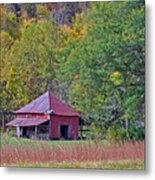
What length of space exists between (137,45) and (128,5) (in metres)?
0.17

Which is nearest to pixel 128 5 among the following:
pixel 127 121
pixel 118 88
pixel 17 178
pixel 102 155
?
pixel 118 88

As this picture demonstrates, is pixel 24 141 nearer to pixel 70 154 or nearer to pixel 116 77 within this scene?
pixel 70 154

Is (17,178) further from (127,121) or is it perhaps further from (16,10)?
(16,10)

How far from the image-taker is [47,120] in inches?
86.9

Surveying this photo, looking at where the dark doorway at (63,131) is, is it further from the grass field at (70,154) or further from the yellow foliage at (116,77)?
the yellow foliage at (116,77)

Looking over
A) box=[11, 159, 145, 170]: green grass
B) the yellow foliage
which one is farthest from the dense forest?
box=[11, 159, 145, 170]: green grass

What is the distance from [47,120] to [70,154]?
0.57ft

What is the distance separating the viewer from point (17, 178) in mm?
2242

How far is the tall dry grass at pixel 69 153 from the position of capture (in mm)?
2156

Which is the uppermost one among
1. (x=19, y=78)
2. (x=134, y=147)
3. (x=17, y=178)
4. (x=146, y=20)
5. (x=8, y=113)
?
(x=146, y=20)

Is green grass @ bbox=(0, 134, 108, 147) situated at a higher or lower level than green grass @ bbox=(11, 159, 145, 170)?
higher

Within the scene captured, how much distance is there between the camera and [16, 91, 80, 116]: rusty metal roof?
2193 millimetres

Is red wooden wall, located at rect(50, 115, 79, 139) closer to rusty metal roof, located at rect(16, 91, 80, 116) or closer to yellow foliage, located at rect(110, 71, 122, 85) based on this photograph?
rusty metal roof, located at rect(16, 91, 80, 116)

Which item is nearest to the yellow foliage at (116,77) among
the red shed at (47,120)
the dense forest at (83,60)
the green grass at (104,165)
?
the dense forest at (83,60)
